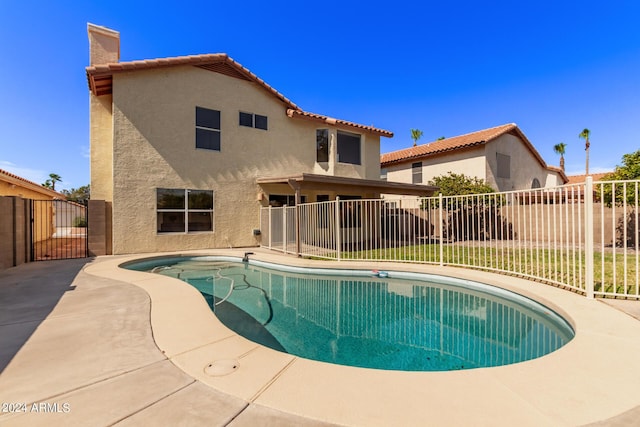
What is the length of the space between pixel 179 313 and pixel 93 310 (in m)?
1.45

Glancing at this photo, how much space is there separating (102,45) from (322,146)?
11.2 metres

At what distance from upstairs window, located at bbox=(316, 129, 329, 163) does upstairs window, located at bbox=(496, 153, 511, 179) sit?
1362 cm

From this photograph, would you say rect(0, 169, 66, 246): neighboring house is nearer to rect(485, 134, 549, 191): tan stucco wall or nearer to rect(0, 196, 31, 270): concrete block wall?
rect(0, 196, 31, 270): concrete block wall

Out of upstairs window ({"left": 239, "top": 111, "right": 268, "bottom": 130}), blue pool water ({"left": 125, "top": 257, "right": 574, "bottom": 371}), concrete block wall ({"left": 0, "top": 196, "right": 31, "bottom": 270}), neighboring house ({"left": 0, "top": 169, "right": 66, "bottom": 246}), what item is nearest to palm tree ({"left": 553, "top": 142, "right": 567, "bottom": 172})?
upstairs window ({"left": 239, "top": 111, "right": 268, "bottom": 130})

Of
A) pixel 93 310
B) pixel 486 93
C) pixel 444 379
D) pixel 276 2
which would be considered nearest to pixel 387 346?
pixel 444 379

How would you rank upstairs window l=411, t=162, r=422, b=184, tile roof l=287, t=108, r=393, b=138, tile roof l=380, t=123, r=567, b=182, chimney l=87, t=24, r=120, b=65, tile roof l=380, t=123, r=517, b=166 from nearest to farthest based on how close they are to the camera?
chimney l=87, t=24, r=120, b=65
tile roof l=287, t=108, r=393, b=138
tile roof l=380, t=123, r=517, b=166
tile roof l=380, t=123, r=567, b=182
upstairs window l=411, t=162, r=422, b=184

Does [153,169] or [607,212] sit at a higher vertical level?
[153,169]

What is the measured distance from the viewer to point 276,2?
44.7ft

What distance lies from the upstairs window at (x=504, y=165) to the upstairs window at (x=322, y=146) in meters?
13.6

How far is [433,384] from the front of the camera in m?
2.49

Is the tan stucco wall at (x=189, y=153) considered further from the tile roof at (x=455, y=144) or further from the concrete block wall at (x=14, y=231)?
the tile roof at (x=455, y=144)

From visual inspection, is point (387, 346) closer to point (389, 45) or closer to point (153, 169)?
point (153, 169)

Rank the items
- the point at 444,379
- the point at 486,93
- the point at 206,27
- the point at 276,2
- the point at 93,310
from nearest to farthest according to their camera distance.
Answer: the point at 444,379, the point at 93,310, the point at 276,2, the point at 206,27, the point at 486,93

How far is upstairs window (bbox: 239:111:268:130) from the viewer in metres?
13.8
